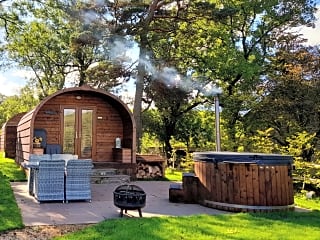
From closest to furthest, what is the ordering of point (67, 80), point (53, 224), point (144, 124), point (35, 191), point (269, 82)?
point (53, 224) < point (35, 191) < point (269, 82) < point (144, 124) < point (67, 80)

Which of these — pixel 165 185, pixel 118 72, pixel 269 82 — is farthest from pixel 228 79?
pixel 165 185

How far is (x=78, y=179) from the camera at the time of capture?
6.97 meters

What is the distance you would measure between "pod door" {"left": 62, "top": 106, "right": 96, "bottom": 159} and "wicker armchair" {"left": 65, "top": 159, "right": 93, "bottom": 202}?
521 centimetres

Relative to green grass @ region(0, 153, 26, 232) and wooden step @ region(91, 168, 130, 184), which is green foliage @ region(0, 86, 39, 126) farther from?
green grass @ region(0, 153, 26, 232)

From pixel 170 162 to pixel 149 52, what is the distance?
5.27 meters

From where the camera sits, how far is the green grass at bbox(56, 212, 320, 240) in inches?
178

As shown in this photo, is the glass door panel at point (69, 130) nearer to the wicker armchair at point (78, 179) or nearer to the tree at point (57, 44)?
the tree at point (57, 44)

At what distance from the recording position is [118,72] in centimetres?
1694

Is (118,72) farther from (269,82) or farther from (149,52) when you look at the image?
(269,82)

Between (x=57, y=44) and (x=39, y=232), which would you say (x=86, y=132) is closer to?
(x=39, y=232)

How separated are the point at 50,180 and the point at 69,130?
5395 millimetres

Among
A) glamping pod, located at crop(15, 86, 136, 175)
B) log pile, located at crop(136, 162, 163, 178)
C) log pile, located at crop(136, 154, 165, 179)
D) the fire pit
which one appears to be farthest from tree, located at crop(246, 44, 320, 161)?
the fire pit

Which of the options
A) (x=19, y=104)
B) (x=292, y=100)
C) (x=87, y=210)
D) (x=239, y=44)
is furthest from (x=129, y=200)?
(x=19, y=104)

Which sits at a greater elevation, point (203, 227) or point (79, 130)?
point (79, 130)
